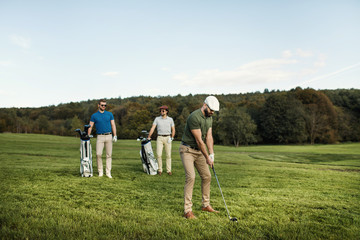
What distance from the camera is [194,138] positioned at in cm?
525

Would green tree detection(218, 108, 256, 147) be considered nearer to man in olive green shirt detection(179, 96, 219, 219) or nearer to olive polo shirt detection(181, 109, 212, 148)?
man in olive green shirt detection(179, 96, 219, 219)

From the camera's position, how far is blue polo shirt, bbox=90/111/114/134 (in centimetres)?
873

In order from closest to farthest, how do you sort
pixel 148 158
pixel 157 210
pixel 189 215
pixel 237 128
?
pixel 189 215
pixel 157 210
pixel 148 158
pixel 237 128

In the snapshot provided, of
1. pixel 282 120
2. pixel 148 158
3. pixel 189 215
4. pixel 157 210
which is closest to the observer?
pixel 189 215

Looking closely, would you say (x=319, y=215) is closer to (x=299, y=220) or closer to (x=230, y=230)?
(x=299, y=220)

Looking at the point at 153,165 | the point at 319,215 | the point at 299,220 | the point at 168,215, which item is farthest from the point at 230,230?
the point at 153,165

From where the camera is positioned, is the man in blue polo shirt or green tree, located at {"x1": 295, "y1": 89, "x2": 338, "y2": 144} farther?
green tree, located at {"x1": 295, "y1": 89, "x2": 338, "y2": 144}

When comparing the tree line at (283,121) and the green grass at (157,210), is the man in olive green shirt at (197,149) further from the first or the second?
the tree line at (283,121)

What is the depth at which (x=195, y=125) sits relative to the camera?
511 centimetres

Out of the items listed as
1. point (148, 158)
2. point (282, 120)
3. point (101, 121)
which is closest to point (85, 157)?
point (101, 121)

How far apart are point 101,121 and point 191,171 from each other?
4788 millimetres

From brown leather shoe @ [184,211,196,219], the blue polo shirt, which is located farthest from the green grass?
the blue polo shirt

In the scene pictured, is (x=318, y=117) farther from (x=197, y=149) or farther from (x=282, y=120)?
(x=197, y=149)

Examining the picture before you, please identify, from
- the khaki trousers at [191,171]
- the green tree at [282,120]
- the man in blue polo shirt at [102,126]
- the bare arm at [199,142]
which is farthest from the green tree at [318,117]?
the bare arm at [199,142]
